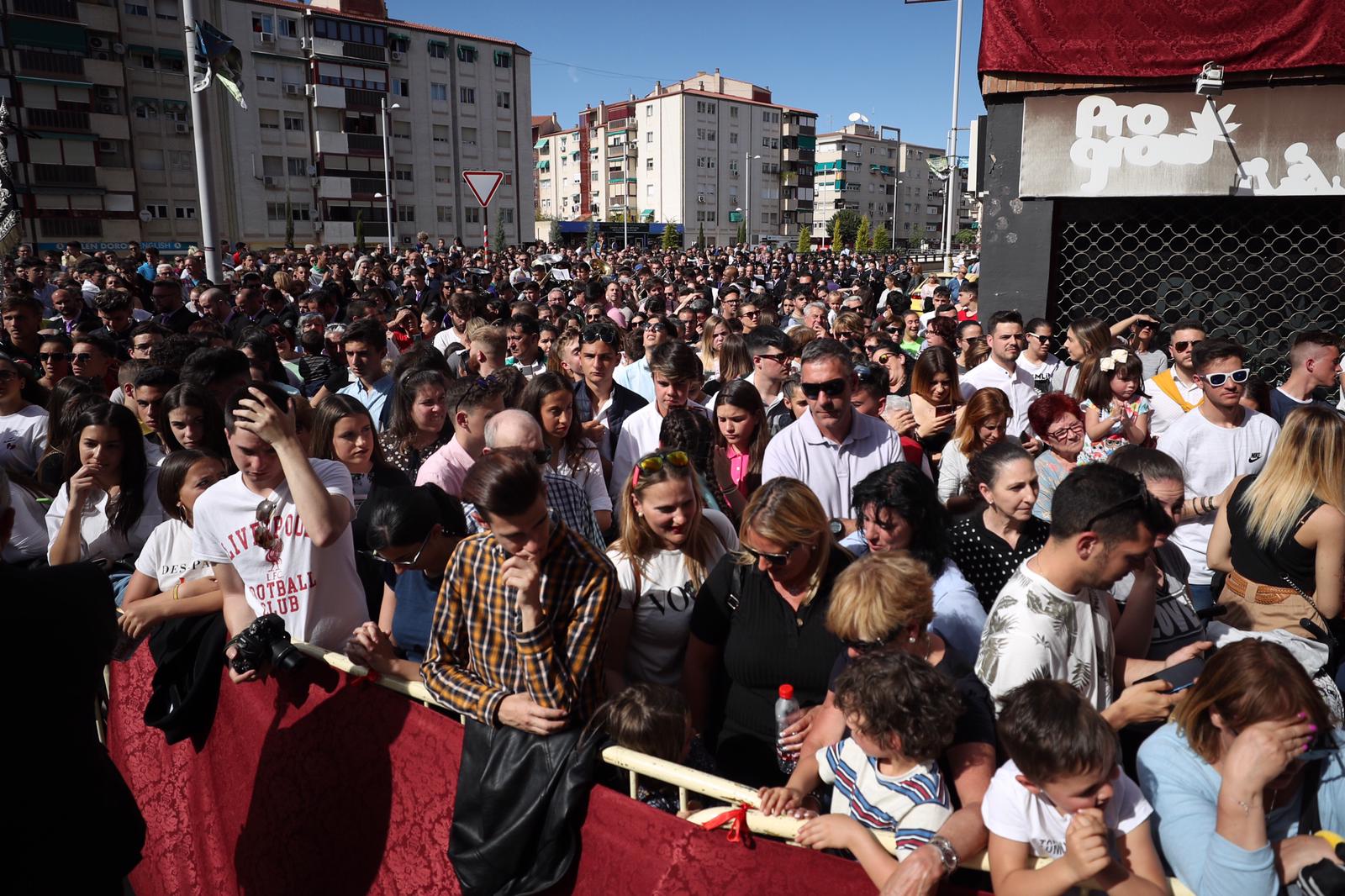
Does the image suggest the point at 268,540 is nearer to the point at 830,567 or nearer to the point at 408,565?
the point at 408,565

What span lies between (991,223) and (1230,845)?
725 cm

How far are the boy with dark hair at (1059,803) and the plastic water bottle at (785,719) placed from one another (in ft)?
2.40

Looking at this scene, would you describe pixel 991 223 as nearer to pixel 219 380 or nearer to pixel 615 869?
pixel 219 380

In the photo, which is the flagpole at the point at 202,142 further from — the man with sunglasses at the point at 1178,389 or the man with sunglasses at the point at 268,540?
the man with sunglasses at the point at 1178,389

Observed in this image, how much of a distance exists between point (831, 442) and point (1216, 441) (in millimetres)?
2109

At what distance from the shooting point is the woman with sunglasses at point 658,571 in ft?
10.7

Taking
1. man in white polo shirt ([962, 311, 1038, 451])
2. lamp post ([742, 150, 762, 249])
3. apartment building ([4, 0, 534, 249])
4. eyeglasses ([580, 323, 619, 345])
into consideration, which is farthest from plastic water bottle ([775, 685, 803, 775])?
lamp post ([742, 150, 762, 249])

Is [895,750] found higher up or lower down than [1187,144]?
lower down

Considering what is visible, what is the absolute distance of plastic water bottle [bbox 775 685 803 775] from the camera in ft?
9.04

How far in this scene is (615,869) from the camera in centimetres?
245

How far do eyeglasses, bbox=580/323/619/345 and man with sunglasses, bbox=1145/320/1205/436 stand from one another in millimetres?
3630

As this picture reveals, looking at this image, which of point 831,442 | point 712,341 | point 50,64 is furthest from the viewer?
point 50,64

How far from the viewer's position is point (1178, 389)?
593 centimetres

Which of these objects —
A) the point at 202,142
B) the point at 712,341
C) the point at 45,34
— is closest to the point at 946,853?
the point at 712,341
